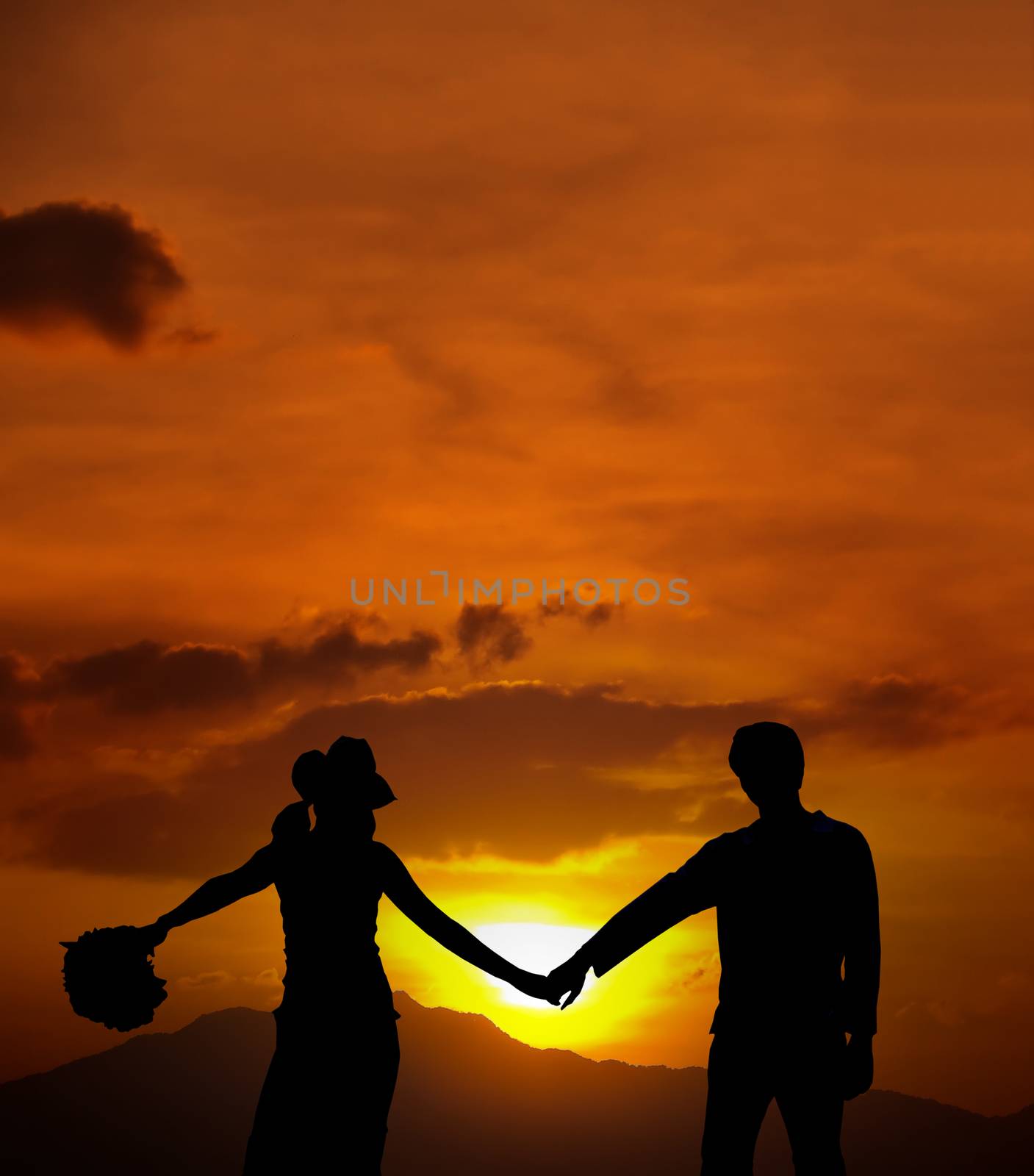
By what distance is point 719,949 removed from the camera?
8914mm

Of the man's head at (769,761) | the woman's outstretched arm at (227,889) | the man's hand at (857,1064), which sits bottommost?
the man's hand at (857,1064)

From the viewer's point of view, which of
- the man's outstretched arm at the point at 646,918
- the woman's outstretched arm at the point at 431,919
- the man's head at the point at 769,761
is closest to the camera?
the man's head at the point at 769,761

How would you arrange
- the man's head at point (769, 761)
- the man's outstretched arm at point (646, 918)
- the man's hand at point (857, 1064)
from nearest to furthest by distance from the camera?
1. the man's hand at point (857, 1064)
2. the man's head at point (769, 761)
3. the man's outstretched arm at point (646, 918)

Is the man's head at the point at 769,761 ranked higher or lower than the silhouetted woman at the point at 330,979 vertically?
higher

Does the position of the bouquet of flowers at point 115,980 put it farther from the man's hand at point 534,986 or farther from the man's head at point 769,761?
the man's head at point 769,761

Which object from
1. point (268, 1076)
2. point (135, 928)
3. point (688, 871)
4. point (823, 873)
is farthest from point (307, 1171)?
point (823, 873)

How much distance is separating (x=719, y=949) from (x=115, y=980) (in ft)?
13.9

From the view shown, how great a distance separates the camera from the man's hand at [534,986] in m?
10.5

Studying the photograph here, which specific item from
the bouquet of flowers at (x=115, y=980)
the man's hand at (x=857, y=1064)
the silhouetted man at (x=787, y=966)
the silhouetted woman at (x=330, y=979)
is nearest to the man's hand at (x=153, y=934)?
the bouquet of flowers at (x=115, y=980)

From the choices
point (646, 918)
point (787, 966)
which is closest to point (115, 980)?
point (646, 918)

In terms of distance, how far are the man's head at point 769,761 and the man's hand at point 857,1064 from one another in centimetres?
140

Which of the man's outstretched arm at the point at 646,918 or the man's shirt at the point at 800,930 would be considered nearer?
the man's shirt at the point at 800,930

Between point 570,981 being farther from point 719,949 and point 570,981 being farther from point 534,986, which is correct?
point 719,949

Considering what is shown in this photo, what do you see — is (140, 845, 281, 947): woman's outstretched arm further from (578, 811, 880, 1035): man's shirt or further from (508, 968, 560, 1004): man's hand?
(578, 811, 880, 1035): man's shirt
